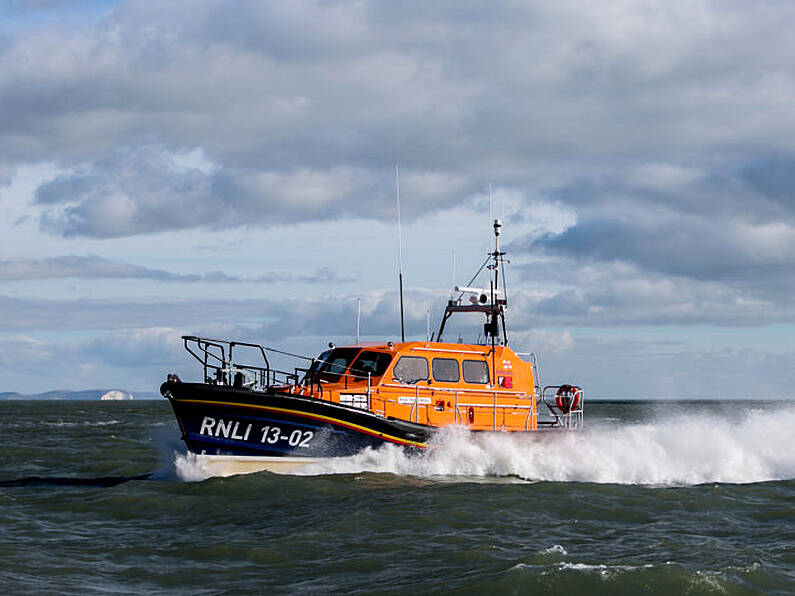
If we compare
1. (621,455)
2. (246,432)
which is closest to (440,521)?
(246,432)

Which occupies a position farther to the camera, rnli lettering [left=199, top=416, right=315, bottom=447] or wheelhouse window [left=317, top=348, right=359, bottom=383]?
wheelhouse window [left=317, top=348, right=359, bottom=383]

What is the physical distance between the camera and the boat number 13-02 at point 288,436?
1368 cm

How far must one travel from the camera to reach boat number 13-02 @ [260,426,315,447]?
13680 millimetres

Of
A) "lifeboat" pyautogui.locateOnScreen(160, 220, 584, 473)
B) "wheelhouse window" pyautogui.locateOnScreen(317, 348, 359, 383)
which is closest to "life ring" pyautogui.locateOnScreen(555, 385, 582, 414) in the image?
"lifeboat" pyautogui.locateOnScreen(160, 220, 584, 473)

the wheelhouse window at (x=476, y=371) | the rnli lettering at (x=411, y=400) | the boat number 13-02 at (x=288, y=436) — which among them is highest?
the wheelhouse window at (x=476, y=371)

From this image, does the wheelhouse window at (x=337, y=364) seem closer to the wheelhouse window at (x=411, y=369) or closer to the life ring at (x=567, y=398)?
the wheelhouse window at (x=411, y=369)

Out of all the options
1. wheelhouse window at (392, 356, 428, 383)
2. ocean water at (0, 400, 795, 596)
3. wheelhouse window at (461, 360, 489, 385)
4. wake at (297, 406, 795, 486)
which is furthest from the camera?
wheelhouse window at (461, 360, 489, 385)

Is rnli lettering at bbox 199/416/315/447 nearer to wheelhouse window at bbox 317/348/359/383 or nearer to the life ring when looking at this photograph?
wheelhouse window at bbox 317/348/359/383

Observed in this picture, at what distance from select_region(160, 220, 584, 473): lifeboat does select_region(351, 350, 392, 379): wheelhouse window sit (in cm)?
2

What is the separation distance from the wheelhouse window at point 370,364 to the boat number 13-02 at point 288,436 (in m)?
1.68

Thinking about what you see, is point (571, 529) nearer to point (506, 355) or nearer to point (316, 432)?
point (316, 432)

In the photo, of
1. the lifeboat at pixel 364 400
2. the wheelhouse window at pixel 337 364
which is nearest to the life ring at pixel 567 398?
the lifeboat at pixel 364 400

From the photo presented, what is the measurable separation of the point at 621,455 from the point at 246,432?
6.86m

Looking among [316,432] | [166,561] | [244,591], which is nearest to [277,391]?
[316,432]
